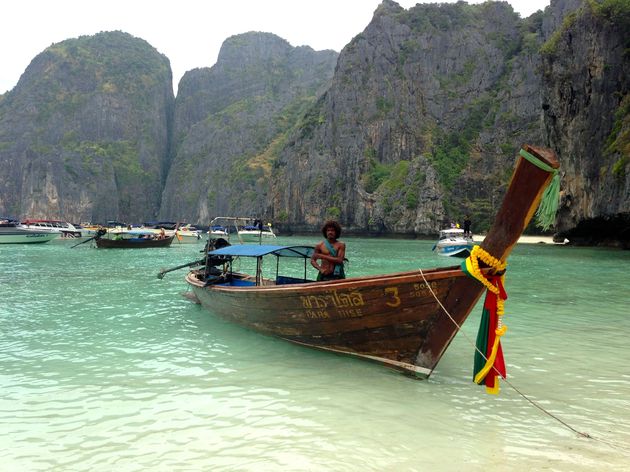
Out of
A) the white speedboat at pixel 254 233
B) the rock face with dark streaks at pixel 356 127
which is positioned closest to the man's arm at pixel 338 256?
the rock face with dark streaks at pixel 356 127

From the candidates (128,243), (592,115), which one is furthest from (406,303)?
(128,243)

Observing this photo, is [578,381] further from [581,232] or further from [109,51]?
[109,51]

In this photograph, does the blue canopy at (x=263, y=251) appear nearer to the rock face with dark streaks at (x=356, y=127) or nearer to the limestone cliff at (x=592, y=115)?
the limestone cliff at (x=592, y=115)

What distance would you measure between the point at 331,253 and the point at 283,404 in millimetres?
3241

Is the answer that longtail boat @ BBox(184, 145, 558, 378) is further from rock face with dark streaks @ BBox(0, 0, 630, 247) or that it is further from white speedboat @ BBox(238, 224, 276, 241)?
white speedboat @ BBox(238, 224, 276, 241)

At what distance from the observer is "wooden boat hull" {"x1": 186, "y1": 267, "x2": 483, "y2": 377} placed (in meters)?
6.31

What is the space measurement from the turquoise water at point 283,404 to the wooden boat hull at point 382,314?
382mm

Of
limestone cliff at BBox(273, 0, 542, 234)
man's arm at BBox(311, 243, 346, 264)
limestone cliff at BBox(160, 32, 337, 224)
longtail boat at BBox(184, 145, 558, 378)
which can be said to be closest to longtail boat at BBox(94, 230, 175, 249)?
longtail boat at BBox(184, 145, 558, 378)

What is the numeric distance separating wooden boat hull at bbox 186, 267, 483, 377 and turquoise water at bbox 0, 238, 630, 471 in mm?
382

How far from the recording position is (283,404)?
6.12m

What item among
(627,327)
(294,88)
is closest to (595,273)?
(627,327)

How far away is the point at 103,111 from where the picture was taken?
171 meters

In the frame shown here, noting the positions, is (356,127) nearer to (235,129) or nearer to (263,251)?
(235,129)

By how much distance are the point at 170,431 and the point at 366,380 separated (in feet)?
10.1
